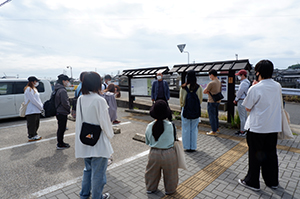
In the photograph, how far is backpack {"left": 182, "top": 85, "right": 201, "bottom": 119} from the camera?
14.3ft

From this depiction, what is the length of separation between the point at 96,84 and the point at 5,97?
24.9 feet

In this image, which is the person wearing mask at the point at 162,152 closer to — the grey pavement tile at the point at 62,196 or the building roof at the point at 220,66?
the grey pavement tile at the point at 62,196

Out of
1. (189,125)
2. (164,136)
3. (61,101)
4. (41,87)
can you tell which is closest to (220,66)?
(189,125)

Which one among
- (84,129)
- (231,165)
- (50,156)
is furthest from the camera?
(50,156)

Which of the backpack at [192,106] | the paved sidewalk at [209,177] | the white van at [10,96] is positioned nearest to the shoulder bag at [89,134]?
the paved sidewalk at [209,177]

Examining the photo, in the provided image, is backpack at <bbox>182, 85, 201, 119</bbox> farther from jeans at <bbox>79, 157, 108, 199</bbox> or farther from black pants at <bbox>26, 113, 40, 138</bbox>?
black pants at <bbox>26, 113, 40, 138</bbox>

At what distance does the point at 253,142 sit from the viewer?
117 inches

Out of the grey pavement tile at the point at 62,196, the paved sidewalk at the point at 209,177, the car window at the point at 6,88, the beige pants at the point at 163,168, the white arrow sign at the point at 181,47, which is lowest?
the grey pavement tile at the point at 62,196

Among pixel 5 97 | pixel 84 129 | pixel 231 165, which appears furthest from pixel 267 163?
pixel 5 97

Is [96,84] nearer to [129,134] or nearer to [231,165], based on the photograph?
[231,165]

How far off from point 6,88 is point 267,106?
31.1 feet

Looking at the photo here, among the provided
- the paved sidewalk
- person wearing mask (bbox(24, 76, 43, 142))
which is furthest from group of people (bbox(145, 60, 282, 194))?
person wearing mask (bbox(24, 76, 43, 142))

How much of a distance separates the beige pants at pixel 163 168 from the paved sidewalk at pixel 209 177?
0.50ft

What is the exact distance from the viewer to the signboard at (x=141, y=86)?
9.02m
